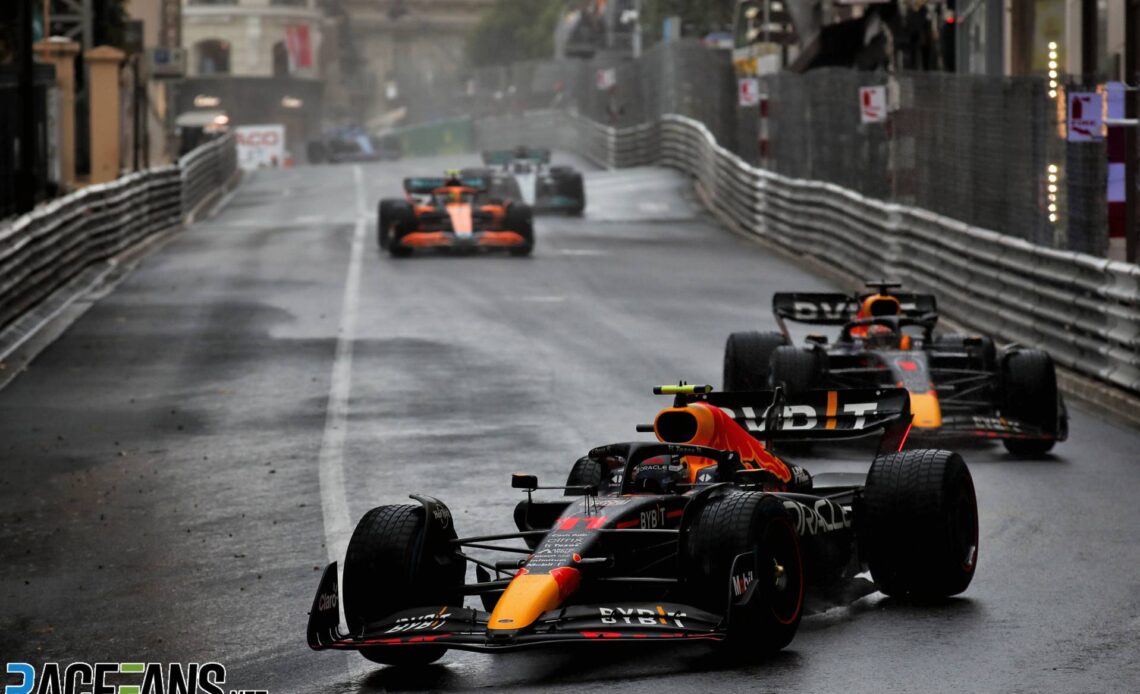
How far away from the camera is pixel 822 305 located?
1563cm

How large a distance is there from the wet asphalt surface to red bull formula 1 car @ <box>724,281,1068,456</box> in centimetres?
30

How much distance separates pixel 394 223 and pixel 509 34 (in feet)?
275

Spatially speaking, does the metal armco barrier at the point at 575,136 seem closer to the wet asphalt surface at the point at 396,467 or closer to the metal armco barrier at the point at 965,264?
the metal armco barrier at the point at 965,264

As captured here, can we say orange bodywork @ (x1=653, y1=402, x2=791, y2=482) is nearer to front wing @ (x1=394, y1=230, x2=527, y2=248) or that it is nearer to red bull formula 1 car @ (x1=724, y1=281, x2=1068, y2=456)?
red bull formula 1 car @ (x1=724, y1=281, x2=1068, y2=456)

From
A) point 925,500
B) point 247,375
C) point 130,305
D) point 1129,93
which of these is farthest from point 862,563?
point 130,305

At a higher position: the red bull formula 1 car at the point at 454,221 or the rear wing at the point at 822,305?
the red bull formula 1 car at the point at 454,221

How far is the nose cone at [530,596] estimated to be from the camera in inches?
295

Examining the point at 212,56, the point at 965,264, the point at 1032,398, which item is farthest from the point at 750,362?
the point at 212,56

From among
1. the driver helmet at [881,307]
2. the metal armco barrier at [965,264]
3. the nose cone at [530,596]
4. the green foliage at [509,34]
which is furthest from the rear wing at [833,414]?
the green foliage at [509,34]

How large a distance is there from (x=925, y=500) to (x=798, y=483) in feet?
2.66

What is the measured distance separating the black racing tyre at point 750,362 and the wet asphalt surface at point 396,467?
950 mm

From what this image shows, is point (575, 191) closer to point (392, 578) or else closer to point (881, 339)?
point (881, 339)

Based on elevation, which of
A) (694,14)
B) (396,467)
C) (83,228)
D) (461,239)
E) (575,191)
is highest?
(694,14)

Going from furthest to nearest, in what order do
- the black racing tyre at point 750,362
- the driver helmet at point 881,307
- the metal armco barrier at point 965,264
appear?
the metal armco barrier at point 965,264
the driver helmet at point 881,307
the black racing tyre at point 750,362
